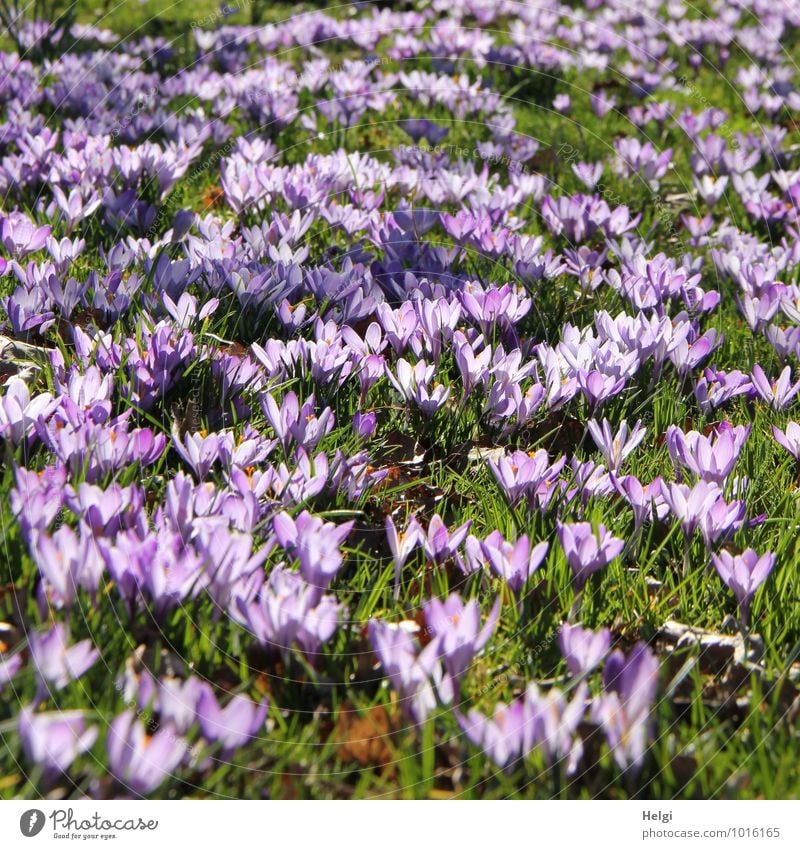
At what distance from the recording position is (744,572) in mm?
1881

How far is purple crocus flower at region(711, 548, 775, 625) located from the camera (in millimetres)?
1862

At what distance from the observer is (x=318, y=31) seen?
20.7 feet

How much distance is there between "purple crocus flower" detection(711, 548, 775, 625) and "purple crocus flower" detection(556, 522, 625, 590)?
8.3 inches

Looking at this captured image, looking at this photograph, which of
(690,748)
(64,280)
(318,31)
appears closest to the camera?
(690,748)

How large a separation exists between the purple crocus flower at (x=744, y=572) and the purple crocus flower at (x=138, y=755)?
3.71ft

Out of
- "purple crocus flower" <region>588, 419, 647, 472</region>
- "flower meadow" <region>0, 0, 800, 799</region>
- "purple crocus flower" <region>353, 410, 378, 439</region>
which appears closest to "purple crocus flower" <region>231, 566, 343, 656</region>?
"flower meadow" <region>0, 0, 800, 799</region>

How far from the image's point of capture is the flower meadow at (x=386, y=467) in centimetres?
157

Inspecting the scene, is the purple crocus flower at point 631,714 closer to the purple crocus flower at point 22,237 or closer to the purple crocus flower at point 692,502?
the purple crocus flower at point 692,502

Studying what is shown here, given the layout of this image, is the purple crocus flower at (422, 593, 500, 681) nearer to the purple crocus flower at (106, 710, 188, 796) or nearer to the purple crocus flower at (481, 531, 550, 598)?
the purple crocus flower at (481, 531, 550, 598)

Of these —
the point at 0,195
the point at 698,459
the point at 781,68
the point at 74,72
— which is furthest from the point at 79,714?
the point at 781,68

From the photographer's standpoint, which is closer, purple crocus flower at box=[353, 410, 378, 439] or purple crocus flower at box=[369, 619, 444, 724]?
purple crocus flower at box=[369, 619, 444, 724]

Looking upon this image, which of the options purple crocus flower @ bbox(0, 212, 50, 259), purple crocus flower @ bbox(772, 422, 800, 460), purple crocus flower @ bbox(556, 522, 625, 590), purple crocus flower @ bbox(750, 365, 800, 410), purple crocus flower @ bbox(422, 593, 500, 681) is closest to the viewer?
purple crocus flower @ bbox(422, 593, 500, 681)
